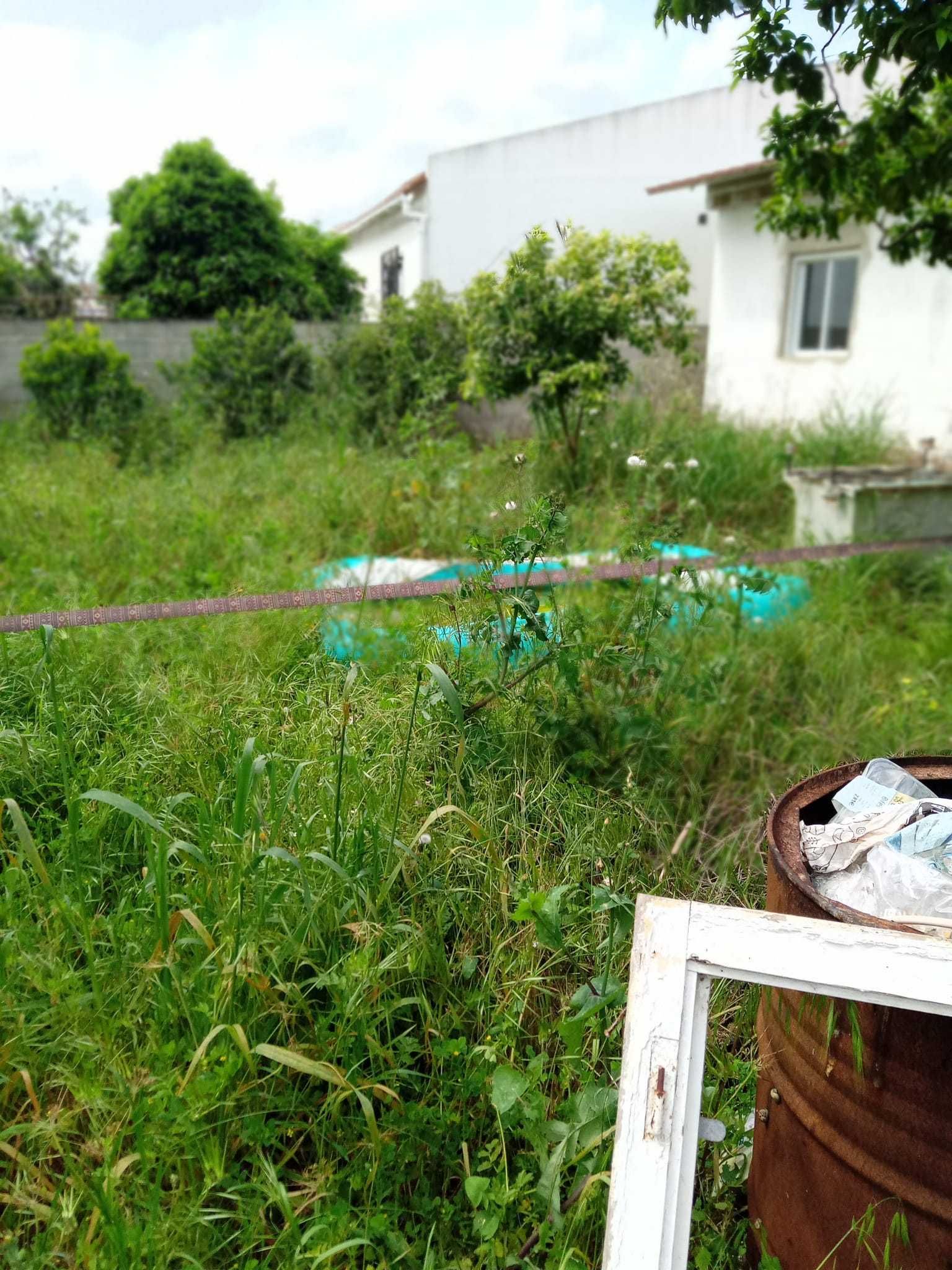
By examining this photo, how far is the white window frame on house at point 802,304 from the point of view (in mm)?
9219

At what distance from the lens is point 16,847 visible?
2.27 meters

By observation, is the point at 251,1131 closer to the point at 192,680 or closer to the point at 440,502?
the point at 192,680

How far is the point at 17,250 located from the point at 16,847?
1838 cm

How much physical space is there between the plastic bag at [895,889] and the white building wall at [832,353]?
7340mm

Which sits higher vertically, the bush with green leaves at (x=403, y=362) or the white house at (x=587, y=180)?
the white house at (x=587, y=180)

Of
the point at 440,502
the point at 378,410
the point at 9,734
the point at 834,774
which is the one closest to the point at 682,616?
the point at 834,774

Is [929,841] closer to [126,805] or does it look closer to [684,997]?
[684,997]

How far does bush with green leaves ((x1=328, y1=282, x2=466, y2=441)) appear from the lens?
843cm

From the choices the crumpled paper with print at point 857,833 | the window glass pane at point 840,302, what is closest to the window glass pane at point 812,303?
the window glass pane at point 840,302

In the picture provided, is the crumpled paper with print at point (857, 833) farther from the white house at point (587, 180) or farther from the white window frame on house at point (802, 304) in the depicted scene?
the white house at point (587, 180)

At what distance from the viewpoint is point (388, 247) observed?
56.6ft

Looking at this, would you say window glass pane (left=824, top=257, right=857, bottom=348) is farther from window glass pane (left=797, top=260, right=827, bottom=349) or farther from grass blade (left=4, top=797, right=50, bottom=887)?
grass blade (left=4, top=797, right=50, bottom=887)

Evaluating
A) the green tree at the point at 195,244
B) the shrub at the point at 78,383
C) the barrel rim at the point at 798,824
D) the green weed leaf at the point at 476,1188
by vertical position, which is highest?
the green tree at the point at 195,244

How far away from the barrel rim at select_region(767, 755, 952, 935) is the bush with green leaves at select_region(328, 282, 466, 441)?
6.58 metres
